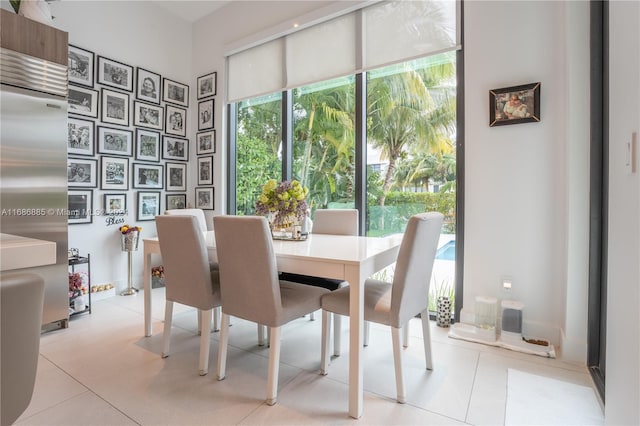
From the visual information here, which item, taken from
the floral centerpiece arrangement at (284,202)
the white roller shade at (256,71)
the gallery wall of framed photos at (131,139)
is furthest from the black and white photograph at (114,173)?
the floral centerpiece arrangement at (284,202)

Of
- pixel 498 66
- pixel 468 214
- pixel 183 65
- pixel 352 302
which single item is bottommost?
pixel 352 302

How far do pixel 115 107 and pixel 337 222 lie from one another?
273cm

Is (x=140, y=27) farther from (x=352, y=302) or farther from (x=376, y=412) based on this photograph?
(x=376, y=412)

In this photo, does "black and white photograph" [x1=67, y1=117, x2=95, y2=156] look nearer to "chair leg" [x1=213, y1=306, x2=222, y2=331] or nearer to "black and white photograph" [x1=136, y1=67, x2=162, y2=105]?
"black and white photograph" [x1=136, y1=67, x2=162, y2=105]

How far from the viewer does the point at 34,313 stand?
1.97 ft

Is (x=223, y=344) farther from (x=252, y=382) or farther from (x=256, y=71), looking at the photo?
(x=256, y=71)

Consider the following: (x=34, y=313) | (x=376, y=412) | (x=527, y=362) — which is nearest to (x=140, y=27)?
(x=34, y=313)

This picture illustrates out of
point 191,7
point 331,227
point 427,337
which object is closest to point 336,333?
point 427,337

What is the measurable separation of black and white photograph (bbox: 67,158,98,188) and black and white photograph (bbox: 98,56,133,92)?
0.85 metres

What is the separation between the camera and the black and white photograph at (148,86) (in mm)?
3660

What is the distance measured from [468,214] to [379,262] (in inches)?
45.8

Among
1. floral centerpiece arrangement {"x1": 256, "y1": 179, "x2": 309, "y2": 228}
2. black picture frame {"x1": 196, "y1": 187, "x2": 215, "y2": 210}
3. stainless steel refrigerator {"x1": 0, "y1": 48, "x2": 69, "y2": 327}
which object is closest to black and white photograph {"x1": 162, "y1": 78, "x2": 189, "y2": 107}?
black picture frame {"x1": 196, "y1": 187, "x2": 215, "y2": 210}

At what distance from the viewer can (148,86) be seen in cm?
375

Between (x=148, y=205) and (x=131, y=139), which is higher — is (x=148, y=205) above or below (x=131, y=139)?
below
